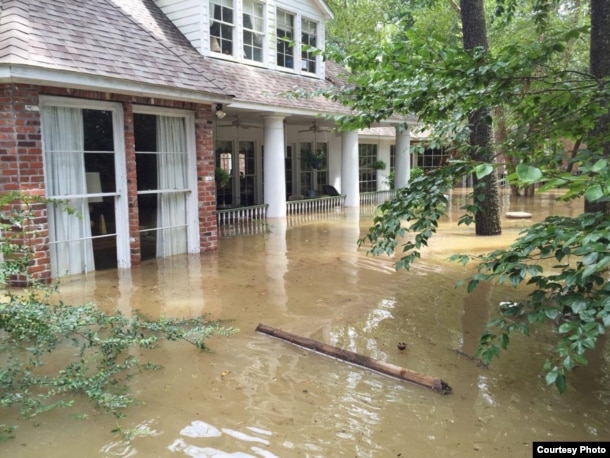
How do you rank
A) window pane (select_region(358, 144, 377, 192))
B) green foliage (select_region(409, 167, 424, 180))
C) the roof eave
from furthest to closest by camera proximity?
window pane (select_region(358, 144, 377, 192)) → the roof eave → green foliage (select_region(409, 167, 424, 180))

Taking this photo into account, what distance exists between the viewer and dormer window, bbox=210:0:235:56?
41.5 feet

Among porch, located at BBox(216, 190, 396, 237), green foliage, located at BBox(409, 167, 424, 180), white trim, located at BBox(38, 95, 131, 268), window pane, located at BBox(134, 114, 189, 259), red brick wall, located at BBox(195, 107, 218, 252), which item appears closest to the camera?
green foliage, located at BBox(409, 167, 424, 180)

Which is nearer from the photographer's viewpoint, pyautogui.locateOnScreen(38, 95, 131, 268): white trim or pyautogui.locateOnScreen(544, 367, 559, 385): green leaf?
pyautogui.locateOnScreen(544, 367, 559, 385): green leaf

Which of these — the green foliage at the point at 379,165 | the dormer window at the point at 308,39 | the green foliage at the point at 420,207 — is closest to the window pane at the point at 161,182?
the green foliage at the point at 420,207

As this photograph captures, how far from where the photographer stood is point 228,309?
6.23m

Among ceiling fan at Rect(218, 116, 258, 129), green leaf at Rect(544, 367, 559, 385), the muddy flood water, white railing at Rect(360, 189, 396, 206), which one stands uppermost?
ceiling fan at Rect(218, 116, 258, 129)

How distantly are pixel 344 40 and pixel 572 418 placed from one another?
2962cm

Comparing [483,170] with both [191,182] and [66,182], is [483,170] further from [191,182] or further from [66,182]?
[191,182]

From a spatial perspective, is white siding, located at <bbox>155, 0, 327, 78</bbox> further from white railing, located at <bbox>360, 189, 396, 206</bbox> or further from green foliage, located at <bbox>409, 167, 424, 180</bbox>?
white railing, located at <bbox>360, 189, 396, 206</bbox>

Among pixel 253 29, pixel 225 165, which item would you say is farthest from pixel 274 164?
pixel 253 29

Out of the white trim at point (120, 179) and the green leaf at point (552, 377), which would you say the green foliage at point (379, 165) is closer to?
the white trim at point (120, 179)

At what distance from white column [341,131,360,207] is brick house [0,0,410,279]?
4.14 metres

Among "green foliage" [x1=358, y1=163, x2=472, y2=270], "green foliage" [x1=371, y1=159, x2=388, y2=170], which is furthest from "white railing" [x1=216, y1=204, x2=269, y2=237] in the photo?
"green foliage" [x1=371, y1=159, x2=388, y2=170]

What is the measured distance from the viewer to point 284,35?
14711 millimetres
